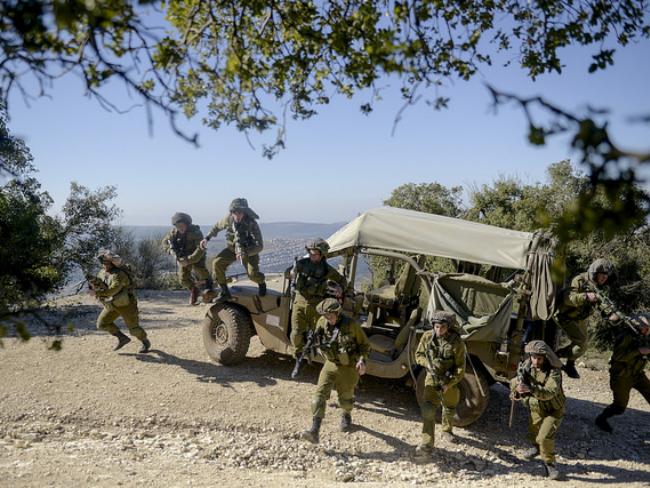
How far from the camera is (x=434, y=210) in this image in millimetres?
17000

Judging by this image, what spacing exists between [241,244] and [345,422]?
3386 mm

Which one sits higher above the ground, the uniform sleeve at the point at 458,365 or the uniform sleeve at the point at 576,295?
the uniform sleeve at the point at 576,295

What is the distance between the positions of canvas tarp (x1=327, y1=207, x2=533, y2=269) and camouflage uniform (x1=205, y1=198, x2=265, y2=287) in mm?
1579

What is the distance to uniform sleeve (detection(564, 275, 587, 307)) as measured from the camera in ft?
22.7

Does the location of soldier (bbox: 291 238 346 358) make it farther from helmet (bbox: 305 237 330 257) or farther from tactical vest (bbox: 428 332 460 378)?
tactical vest (bbox: 428 332 460 378)

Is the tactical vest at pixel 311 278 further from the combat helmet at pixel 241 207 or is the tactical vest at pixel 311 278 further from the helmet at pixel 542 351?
the helmet at pixel 542 351

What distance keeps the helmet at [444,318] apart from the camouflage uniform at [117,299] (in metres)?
4.92

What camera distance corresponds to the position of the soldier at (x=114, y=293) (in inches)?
337

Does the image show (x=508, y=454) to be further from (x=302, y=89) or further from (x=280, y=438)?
(x=302, y=89)

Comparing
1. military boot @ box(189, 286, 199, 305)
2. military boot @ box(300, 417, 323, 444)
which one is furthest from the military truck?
military boot @ box(189, 286, 199, 305)

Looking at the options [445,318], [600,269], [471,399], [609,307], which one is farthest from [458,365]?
[600,269]

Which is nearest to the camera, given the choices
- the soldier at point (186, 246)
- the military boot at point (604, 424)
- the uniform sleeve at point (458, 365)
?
the uniform sleeve at point (458, 365)

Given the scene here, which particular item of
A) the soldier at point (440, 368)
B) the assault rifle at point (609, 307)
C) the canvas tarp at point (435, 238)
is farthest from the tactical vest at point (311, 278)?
the assault rifle at point (609, 307)

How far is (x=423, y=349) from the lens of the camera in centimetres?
647
